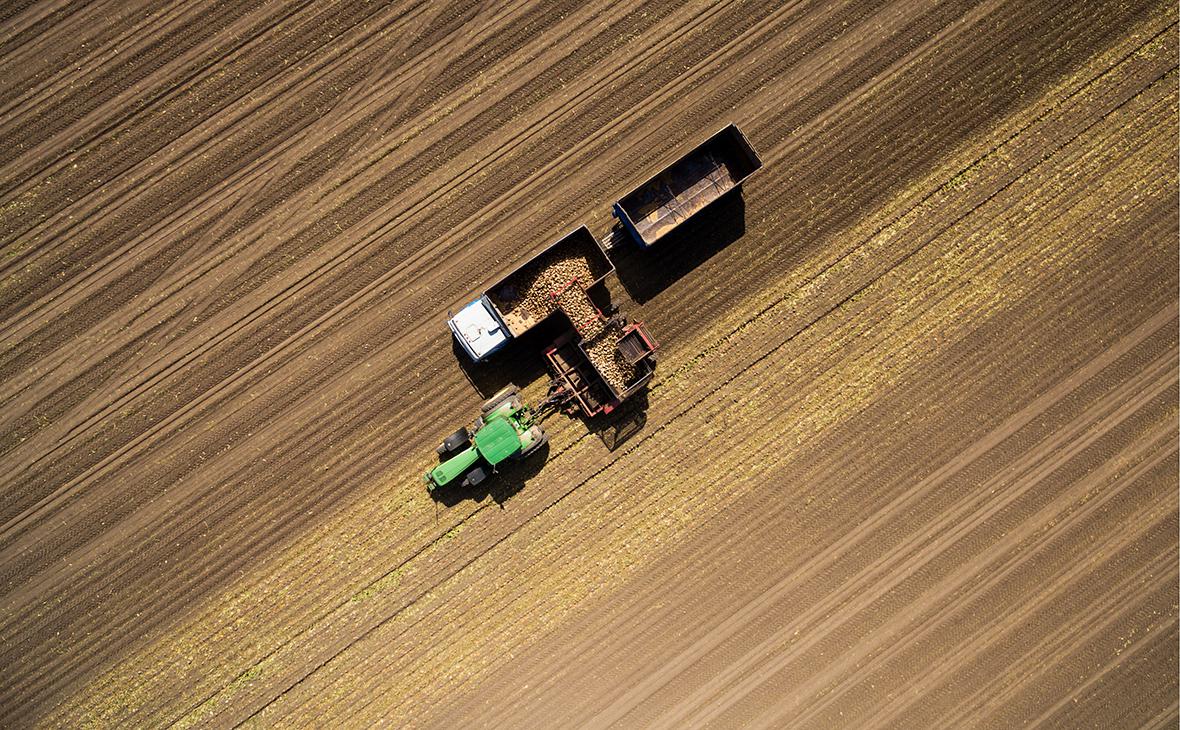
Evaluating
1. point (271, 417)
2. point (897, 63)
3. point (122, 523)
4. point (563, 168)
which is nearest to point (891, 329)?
point (897, 63)

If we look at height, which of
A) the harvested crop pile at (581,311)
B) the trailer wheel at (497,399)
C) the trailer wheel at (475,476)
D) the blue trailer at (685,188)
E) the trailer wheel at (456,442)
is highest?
the blue trailer at (685,188)

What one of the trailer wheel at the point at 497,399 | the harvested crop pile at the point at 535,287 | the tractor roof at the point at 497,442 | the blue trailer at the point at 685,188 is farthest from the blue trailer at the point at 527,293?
the tractor roof at the point at 497,442

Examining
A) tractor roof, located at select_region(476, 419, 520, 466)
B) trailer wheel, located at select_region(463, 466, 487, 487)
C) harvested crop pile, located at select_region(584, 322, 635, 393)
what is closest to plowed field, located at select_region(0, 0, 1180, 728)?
trailer wheel, located at select_region(463, 466, 487, 487)

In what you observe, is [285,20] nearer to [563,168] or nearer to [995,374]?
[563,168]

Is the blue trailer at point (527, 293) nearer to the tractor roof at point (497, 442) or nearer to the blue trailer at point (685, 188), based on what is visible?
the blue trailer at point (685, 188)

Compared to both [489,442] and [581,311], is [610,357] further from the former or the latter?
[489,442]

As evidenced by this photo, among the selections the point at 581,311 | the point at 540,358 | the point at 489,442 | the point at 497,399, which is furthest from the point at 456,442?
the point at 581,311

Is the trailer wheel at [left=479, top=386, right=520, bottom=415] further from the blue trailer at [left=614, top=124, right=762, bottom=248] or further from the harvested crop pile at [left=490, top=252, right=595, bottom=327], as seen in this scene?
the blue trailer at [left=614, top=124, right=762, bottom=248]
